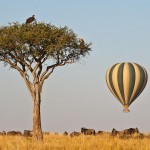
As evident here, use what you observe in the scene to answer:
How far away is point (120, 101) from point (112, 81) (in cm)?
298

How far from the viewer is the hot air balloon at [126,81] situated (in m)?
57.5

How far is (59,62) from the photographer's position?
4728 cm

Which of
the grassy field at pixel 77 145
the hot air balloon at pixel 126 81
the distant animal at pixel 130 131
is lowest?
the grassy field at pixel 77 145

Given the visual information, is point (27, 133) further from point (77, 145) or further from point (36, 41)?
point (77, 145)

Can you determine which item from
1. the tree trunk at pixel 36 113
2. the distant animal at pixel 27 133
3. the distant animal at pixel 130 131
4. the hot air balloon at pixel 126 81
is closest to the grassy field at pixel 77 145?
the tree trunk at pixel 36 113

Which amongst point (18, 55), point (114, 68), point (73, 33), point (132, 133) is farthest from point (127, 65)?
point (18, 55)

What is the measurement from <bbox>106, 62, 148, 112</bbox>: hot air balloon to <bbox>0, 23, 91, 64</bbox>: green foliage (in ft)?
39.7

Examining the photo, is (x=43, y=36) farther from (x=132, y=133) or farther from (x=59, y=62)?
(x=132, y=133)

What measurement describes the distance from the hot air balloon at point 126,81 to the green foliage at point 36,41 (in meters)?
12.1

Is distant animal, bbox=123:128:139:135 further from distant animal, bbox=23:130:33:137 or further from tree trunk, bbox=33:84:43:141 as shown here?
tree trunk, bbox=33:84:43:141

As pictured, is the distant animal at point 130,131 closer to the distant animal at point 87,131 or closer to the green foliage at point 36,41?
the distant animal at point 87,131

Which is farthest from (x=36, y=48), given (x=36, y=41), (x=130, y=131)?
(x=130, y=131)

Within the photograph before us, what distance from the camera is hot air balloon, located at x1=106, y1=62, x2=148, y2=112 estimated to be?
57.5m

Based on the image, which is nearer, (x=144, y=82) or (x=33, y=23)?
(x=33, y=23)
